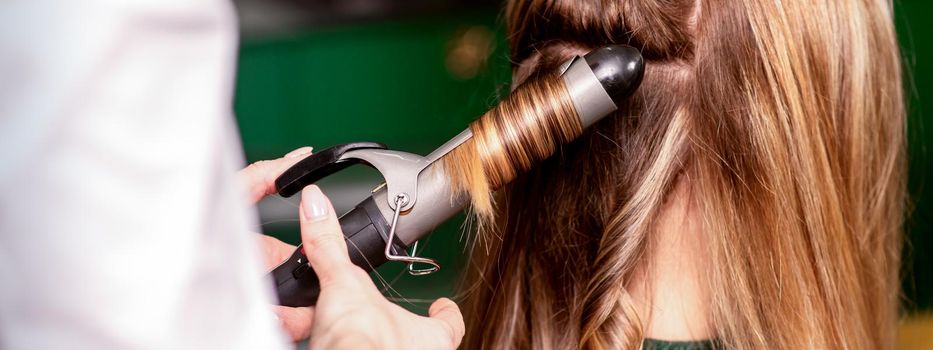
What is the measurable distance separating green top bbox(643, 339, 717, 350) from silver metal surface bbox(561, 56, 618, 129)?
23 cm

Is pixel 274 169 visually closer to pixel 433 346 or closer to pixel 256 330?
pixel 433 346

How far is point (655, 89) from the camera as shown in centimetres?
66

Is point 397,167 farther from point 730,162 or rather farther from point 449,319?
point 730,162

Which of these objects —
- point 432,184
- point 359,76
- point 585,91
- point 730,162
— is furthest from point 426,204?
point 359,76

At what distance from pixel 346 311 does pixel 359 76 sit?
1.98m

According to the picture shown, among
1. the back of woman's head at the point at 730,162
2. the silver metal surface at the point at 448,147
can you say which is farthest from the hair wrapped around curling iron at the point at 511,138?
the back of woman's head at the point at 730,162

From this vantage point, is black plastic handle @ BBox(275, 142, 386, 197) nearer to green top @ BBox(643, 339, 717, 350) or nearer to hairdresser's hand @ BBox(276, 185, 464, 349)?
hairdresser's hand @ BBox(276, 185, 464, 349)

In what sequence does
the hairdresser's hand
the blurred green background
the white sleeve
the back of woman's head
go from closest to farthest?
1. the white sleeve
2. the hairdresser's hand
3. the back of woman's head
4. the blurred green background

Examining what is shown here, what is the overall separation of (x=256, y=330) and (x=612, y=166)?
427 millimetres

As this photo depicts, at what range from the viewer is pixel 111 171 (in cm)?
27

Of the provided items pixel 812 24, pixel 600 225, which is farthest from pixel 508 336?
pixel 812 24

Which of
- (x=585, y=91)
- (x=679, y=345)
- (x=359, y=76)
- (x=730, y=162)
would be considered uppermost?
(x=359, y=76)

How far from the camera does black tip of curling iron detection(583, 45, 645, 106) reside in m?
0.55

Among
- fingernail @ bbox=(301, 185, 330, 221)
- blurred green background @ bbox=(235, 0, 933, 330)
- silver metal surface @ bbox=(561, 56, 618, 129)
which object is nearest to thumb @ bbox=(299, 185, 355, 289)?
fingernail @ bbox=(301, 185, 330, 221)
